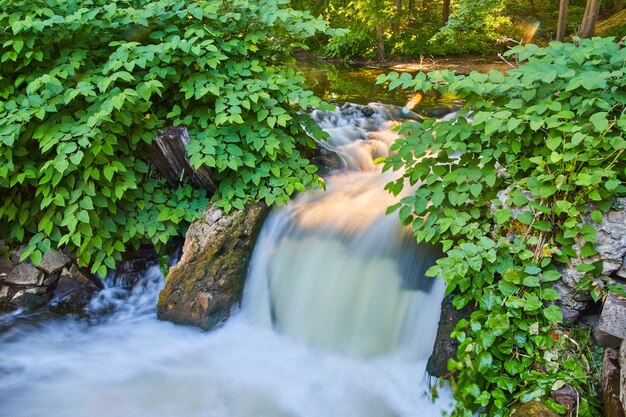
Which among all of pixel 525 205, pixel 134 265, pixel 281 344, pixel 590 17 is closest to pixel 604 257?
pixel 525 205

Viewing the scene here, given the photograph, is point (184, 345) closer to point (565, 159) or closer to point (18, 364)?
point (18, 364)

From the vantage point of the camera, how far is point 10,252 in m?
4.52

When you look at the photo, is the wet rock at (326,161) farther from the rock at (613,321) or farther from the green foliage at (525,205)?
the rock at (613,321)

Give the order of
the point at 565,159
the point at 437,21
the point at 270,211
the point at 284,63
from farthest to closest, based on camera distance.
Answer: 1. the point at 437,21
2. the point at 284,63
3. the point at 270,211
4. the point at 565,159

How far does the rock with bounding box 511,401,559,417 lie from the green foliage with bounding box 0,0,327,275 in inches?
97.2

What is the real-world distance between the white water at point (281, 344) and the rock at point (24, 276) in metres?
0.46

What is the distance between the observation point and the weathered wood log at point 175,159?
168 inches

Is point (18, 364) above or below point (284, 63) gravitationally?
below

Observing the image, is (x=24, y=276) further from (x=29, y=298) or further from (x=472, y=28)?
(x=472, y=28)

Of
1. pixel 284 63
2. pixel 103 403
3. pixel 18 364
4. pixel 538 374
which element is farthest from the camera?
pixel 284 63

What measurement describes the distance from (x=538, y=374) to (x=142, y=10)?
13.1 ft

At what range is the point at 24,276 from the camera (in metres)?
4.45

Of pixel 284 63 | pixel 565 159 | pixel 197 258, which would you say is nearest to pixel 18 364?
pixel 197 258

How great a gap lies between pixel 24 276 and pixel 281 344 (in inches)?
102
